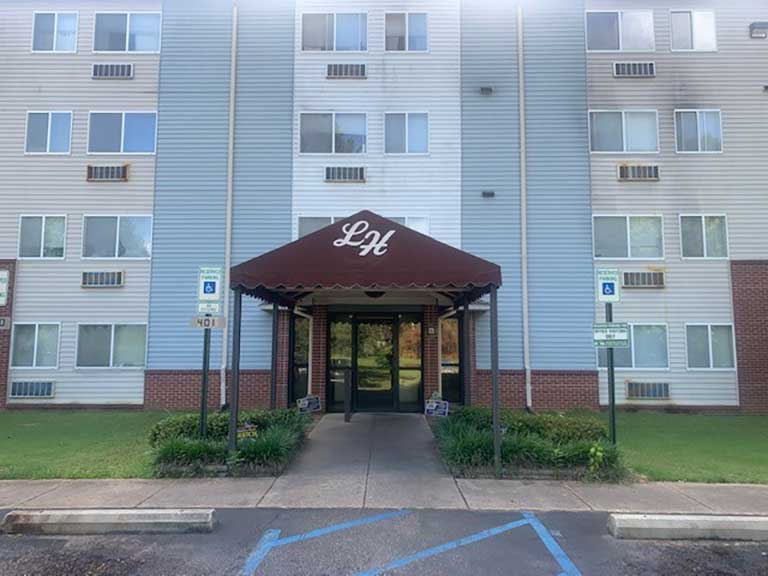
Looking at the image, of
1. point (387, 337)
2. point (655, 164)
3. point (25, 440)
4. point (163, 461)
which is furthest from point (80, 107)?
A: point (655, 164)

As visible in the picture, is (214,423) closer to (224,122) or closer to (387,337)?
(387,337)

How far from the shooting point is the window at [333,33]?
46.5 feet

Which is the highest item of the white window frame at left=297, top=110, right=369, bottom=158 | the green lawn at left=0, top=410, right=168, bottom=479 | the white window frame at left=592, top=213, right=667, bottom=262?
the white window frame at left=297, top=110, right=369, bottom=158

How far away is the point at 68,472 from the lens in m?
7.03

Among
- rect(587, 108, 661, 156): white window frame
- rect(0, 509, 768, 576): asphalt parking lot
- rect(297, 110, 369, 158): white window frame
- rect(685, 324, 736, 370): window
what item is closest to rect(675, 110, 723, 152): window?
rect(587, 108, 661, 156): white window frame

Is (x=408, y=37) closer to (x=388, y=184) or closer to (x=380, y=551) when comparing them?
(x=388, y=184)

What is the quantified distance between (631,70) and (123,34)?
1421 cm

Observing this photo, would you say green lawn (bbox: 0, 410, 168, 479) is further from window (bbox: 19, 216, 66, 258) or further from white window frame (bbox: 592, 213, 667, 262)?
white window frame (bbox: 592, 213, 667, 262)

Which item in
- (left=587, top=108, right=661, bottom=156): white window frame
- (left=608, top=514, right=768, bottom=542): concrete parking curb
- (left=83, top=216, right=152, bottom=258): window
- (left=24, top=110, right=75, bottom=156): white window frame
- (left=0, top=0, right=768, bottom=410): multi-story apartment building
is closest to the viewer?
(left=608, top=514, right=768, bottom=542): concrete parking curb

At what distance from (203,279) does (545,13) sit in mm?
12334

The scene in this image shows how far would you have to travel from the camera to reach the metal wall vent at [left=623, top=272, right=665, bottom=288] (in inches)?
526

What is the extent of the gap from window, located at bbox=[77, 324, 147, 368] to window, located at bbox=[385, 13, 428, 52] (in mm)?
10346

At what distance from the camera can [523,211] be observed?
13477 mm

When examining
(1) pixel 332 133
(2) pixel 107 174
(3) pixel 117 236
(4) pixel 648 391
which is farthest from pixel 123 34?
(4) pixel 648 391
